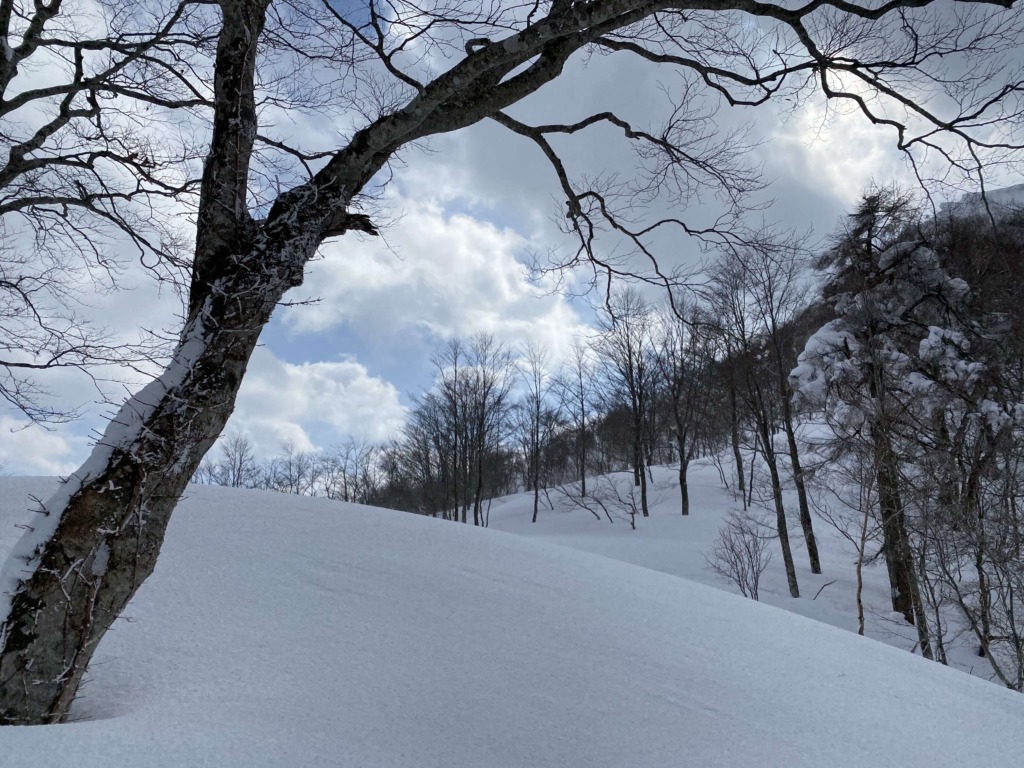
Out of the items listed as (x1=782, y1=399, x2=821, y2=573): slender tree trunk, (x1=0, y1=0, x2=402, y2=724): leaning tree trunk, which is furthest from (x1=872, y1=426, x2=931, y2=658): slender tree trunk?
(x1=0, y1=0, x2=402, y2=724): leaning tree trunk

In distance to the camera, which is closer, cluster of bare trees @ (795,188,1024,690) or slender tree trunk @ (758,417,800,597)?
cluster of bare trees @ (795,188,1024,690)

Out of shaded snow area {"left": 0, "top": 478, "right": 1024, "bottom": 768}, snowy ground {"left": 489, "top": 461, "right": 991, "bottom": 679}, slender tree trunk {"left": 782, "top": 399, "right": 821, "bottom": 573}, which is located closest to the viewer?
shaded snow area {"left": 0, "top": 478, "right": 1024, "bottom": 768}

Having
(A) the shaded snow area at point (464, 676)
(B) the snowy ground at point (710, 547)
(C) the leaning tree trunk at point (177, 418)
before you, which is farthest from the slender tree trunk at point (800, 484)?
(C) the leaning tree trunk at point (177, 418)

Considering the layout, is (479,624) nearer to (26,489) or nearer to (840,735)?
(840,735)

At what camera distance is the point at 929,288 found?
490 inches

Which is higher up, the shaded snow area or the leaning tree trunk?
the leaning tree trunk

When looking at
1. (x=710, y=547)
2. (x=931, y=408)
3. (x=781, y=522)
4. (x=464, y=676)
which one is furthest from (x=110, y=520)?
(x=710, y=547)

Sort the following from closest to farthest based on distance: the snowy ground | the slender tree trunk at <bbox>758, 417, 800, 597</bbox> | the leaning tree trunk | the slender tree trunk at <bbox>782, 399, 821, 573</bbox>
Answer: the leaning tree trunk
the snowy ground
the slender tree trunk at <bbox>758, 417, 800, 597</bbox>
the slender tree trunk at <bbox>782, 399, 821, 573</bbox>

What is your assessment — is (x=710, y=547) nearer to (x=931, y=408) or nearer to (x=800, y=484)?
(x=800, y=484)

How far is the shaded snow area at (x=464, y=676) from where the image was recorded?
2.12 meters

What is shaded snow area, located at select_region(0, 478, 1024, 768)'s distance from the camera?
212 cm

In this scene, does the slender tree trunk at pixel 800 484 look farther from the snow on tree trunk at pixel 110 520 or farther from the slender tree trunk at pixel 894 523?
the snow on tree trunk at pixel 110 520

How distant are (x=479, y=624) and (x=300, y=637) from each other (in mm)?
970

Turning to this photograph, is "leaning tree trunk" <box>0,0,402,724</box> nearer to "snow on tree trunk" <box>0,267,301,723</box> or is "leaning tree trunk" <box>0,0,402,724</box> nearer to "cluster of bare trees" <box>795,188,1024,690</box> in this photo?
"snow on tree trunk" <box>0,267,301,723</box>
